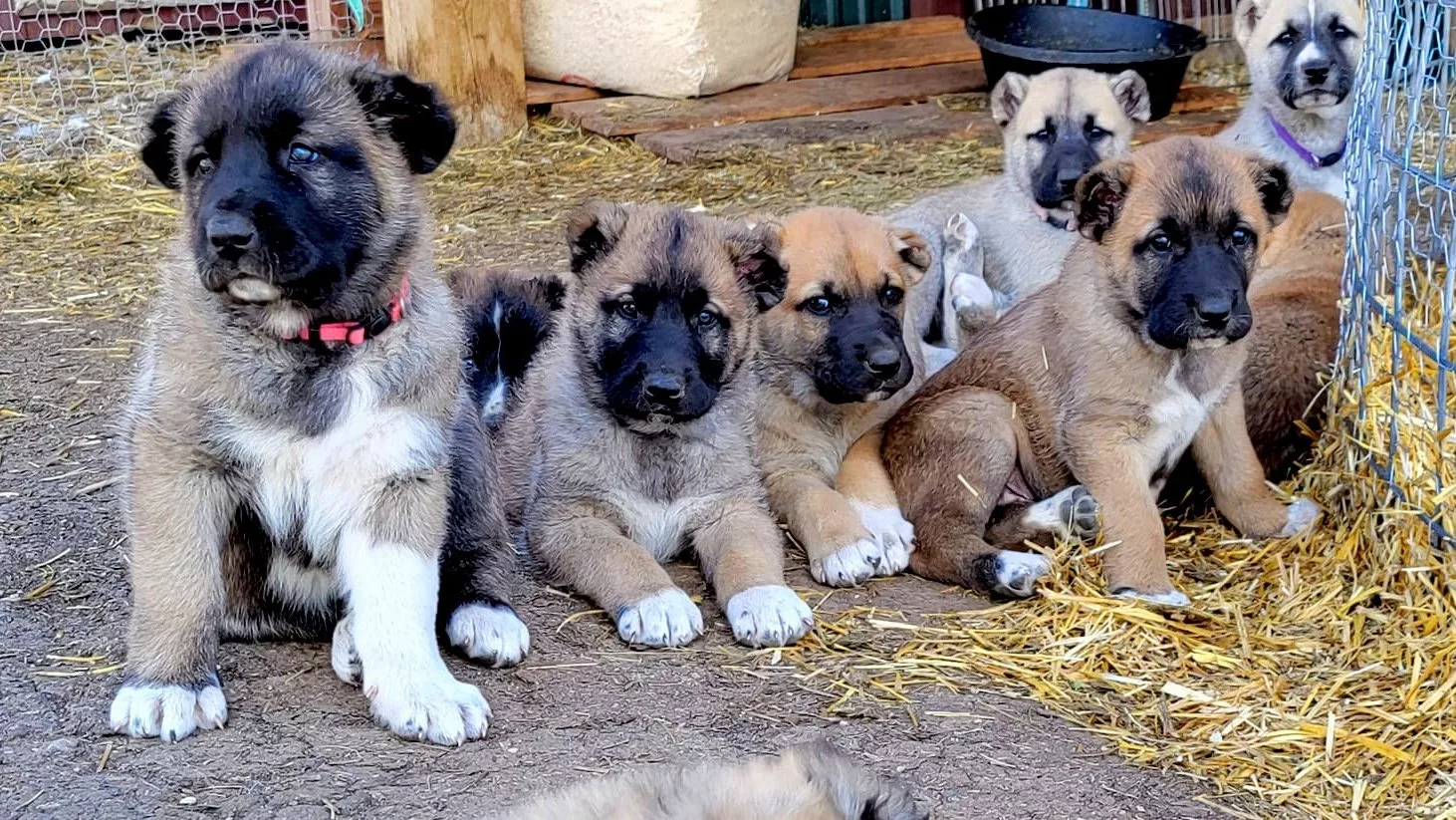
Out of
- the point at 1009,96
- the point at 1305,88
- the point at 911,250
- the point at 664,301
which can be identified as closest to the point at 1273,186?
the point at 911,250

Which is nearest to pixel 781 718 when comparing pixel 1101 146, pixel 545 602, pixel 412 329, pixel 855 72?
pixel 545 602

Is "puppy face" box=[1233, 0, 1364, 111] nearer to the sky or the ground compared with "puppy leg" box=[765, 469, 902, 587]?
nearer to the sky

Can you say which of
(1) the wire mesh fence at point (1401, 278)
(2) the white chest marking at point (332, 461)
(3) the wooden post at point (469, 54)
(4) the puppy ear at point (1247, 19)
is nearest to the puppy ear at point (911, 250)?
(1) the wire mesh fence at point (1401, 278)

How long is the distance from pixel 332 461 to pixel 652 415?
3.85ft

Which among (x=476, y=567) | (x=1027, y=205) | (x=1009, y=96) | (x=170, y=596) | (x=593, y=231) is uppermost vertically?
(x=1009, y=96)

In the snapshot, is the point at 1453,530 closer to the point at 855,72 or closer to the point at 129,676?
the point at 129,676

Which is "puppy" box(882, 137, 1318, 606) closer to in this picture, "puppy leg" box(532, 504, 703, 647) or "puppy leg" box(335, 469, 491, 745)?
"puppy leg" box(532, 504, 703, 647)

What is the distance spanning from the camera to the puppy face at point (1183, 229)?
4.94m

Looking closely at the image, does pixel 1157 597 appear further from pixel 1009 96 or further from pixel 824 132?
pixel 824 132

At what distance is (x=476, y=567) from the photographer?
15.2ft

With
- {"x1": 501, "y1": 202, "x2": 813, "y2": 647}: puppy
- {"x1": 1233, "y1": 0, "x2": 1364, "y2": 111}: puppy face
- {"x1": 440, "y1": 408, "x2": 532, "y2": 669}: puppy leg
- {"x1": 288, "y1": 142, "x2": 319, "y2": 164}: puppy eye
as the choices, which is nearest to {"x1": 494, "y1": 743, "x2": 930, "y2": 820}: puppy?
{"x1": 440, "y1": 408, "x2": 532, "y2": 669}: puppy leg

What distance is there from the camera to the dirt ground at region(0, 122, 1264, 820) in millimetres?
3762

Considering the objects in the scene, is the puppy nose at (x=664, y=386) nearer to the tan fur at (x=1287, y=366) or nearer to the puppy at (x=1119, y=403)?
the puppy at (x=1119, y=403)

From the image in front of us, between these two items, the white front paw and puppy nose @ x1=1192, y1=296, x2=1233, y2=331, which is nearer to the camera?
puppy nose @ x1=1192, y1=296, x2=1233, y2=331
